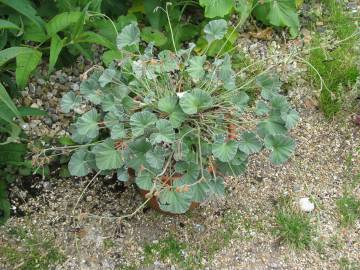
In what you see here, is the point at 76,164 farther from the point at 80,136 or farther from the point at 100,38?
the point at 100,38

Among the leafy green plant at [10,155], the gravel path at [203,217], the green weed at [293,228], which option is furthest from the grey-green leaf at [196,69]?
the green weed at [293,228]

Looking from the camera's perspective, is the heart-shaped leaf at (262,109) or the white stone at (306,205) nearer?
the heart-shaped leaf at (262,109)

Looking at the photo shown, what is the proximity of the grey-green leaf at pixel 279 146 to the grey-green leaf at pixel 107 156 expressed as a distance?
22.4 inches

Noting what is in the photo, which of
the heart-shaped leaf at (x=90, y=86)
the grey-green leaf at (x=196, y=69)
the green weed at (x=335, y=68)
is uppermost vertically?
the grey-green leaf at (x=196, y=69)

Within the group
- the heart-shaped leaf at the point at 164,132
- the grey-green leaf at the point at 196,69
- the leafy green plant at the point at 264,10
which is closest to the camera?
the heart-shaped leaf at the point at 164,132

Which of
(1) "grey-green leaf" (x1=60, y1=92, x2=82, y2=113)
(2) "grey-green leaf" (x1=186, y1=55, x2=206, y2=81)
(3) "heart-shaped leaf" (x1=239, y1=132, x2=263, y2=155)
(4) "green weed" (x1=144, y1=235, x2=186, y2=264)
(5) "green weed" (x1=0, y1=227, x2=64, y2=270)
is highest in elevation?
(2) "grey-green leaf" (x1=186, y1=55, x2=206, y2=81)

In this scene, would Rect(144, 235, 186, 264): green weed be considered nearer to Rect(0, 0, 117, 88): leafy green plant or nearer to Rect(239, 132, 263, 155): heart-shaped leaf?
Rect(239, 132, 263, 155): heart-shaped leaf

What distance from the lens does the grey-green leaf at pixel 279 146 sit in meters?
2.34

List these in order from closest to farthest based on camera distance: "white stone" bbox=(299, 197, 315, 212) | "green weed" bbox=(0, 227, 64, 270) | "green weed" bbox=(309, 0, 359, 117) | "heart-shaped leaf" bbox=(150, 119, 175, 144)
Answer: "heart-shaped leaf" bbox=(150, 119, 175, 144) → "green weed" bbox=(0, 227, 64, 270) → "white stone" bbox=(299, 197, 315, 212) → "green weed" bbox=(309, 0, 359, 117)

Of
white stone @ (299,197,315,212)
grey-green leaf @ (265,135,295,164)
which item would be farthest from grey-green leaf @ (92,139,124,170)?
white stone @ (299,197,315,212)

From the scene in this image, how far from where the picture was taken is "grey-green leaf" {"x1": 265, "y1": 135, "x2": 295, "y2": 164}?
234 centimetres

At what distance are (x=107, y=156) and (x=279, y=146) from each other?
66 cm

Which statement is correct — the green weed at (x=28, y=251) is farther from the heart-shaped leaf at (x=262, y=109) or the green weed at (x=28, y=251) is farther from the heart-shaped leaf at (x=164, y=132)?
the heart-shaped leaf at (x=262, y=109)

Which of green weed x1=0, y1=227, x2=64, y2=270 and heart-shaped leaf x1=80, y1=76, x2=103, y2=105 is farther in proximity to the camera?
green weed x1=0, y1=227, x2=64, y2=270
